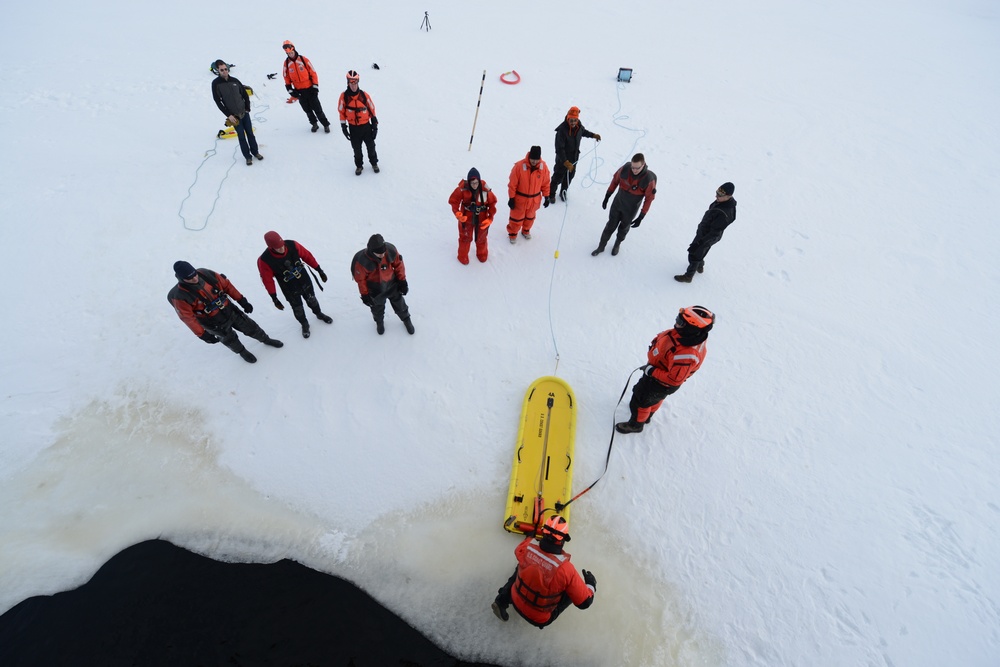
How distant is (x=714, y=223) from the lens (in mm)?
5898

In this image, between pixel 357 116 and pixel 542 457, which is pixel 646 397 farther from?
pixel 357 116

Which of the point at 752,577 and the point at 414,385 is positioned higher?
the point at 414,385

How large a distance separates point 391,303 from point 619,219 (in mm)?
3926

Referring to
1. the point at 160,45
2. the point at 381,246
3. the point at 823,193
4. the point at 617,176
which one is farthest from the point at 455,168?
the point at 160,45

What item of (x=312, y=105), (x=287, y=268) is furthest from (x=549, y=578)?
(x=312, y=105)

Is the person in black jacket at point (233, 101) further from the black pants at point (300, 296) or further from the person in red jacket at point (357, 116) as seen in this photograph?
the black pants at point (300, 296)

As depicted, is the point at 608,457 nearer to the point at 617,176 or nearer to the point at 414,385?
the point at 414,385

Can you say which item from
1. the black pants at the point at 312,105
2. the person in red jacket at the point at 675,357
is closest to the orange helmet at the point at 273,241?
the person in red jacket at the point at 675,357

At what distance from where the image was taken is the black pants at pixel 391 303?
5.32 metres

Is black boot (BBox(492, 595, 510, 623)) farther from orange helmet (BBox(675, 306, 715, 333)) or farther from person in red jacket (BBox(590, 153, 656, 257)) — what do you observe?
person in red jacket (BBox(590, 153, 656, 257))

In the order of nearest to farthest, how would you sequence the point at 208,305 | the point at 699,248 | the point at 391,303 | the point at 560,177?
the point at 208,305
the point at 391,303
the point at 699,248
the point at 560,177

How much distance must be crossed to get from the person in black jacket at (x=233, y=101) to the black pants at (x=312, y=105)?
1.23 meters

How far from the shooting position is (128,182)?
27.0 feet

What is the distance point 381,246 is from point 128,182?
7.46m
